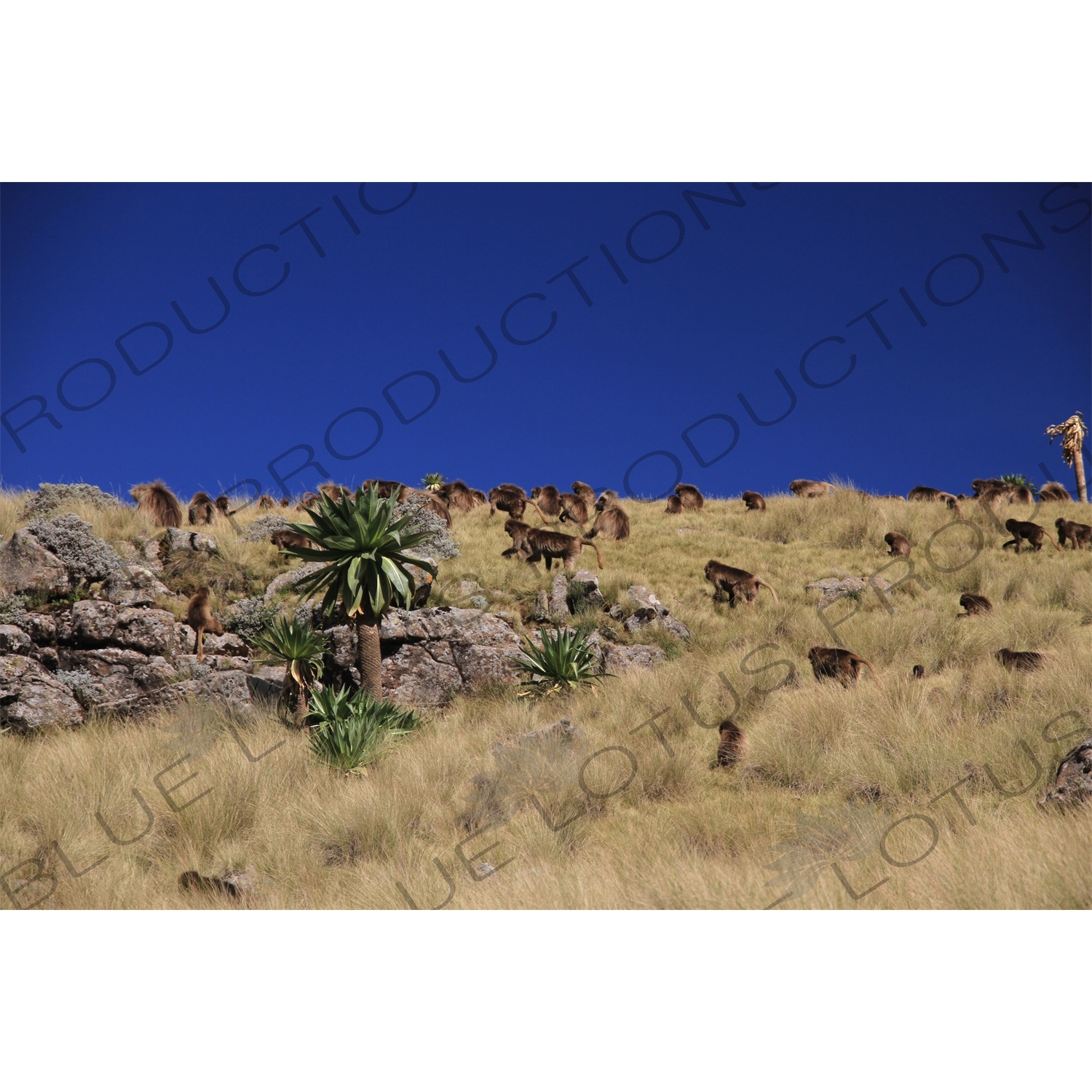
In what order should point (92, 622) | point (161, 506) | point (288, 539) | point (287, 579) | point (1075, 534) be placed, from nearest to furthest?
point (92, 622) → point (287, 579) → point (288, 539) → point (161, 506) → point (1075, 534)

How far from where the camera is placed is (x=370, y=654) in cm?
970

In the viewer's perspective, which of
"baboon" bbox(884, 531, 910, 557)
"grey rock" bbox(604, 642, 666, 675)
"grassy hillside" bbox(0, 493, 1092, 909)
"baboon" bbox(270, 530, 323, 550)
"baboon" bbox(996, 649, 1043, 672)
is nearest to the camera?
"grassy hillside" bbox(0, 493, 1092, 909)

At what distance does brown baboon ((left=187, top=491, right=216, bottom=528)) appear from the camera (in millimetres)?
16422

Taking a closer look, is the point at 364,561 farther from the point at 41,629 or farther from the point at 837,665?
the point at 837,665

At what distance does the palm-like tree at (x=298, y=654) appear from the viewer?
9680mm

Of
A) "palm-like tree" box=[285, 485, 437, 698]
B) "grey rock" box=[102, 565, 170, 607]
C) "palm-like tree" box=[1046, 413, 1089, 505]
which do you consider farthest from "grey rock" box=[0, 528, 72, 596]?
"palm-like tree" box=[1046, 413, 1089, 505]

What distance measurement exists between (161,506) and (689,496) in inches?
660

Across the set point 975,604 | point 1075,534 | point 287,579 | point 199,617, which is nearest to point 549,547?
point 287,579

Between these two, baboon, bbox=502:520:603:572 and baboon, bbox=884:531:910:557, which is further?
baboon, bbox=884:531:910:557

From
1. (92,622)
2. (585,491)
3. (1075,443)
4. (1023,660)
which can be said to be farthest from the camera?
(1075,443)

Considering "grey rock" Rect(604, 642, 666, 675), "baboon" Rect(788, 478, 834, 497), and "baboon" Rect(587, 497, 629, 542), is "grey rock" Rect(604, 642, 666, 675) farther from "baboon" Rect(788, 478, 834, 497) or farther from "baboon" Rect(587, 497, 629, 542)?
"baboon" Rect(788, 478, 834, 497)

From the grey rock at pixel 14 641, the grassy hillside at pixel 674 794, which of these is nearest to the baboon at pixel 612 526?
the grassy hillside at pixel 674 794

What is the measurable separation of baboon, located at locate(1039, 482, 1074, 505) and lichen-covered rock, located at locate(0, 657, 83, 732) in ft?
95.3

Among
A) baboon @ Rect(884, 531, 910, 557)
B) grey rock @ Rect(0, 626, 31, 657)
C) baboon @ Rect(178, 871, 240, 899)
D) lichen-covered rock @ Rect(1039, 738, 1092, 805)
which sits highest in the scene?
grey rock @ Rect(0, 626, 31, 657)
